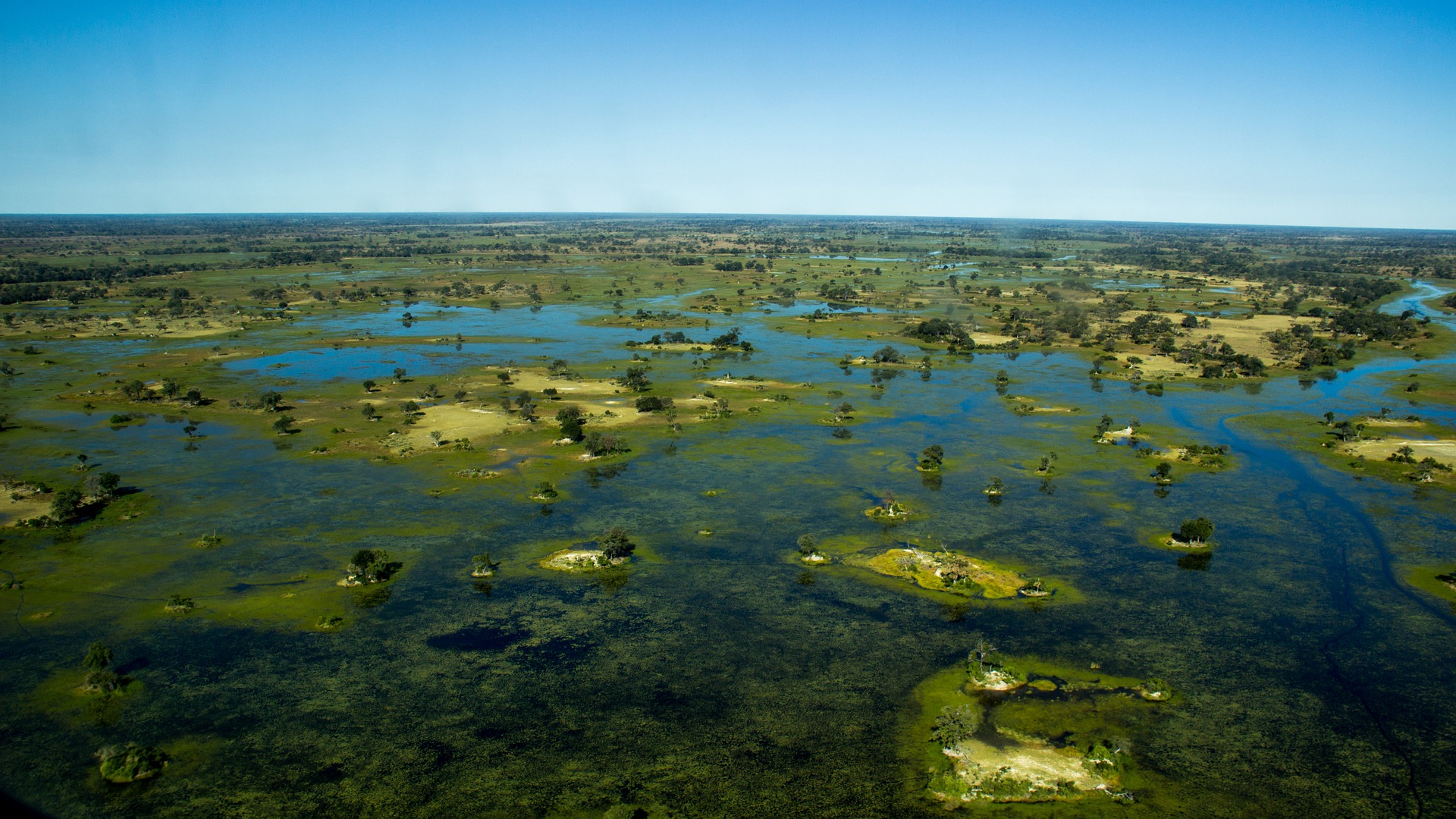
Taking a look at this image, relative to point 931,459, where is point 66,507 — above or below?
below

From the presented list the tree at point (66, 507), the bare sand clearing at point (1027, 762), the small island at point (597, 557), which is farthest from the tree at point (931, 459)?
the tree at point (66, 507)

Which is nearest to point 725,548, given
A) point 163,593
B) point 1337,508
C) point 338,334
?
point 163,593

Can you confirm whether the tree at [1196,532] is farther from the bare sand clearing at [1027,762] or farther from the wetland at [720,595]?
the bare sand clearing at [1027,762]

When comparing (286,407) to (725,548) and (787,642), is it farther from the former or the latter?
(787,642)

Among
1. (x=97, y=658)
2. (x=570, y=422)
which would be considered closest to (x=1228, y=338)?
(x=570, y=422)

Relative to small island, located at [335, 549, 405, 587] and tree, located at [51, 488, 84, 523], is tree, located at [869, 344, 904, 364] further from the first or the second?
tree, located at [51, 488, 84, 523]

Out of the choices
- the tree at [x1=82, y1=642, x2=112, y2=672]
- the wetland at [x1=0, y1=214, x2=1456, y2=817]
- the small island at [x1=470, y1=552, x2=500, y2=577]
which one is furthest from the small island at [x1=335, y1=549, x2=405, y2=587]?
the tree at [x1=82, y1=642, x2=112, y2=672]

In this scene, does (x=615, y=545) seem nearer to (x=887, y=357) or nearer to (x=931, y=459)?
(x=931, y=459)
